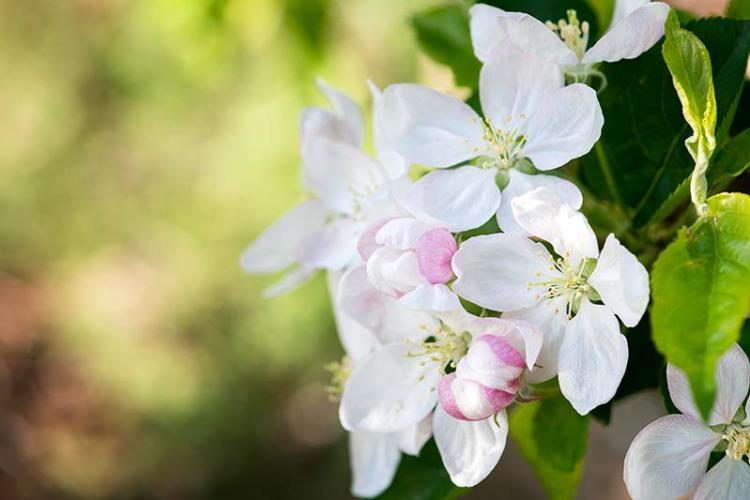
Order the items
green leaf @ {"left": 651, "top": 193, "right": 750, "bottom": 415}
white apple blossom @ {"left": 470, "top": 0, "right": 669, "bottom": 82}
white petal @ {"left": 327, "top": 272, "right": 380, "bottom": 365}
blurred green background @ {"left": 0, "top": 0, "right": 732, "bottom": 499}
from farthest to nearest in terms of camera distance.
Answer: blurred green background @ {"left": 0, "top": 0, "right": 732, "bottom": 499} → white petal @ {"left": 327, "top": 272, "right": 380, "bottom": 365} → white apple blossom @ {"left": 470, "top": 0, "right": 669, "bottom": 82} → green leaf @ {"left": 651, "top": 193, "right": 750, "bottom": 415}

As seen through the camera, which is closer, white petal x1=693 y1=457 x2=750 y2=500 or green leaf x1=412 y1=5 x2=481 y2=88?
white petal x1=693 y1=457 x2=750 y2=500

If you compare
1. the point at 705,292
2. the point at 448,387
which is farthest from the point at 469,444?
the point at 705,292

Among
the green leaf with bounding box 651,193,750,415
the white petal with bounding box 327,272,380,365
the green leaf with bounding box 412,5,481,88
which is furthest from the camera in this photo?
the green leaf with bounding box 412,5,481,88

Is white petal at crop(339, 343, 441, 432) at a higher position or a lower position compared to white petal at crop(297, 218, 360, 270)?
lower

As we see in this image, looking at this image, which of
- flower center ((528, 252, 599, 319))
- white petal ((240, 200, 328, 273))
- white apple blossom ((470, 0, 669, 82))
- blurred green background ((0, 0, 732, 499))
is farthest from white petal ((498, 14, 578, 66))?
blurred green background ((0, 0, 732, 499))

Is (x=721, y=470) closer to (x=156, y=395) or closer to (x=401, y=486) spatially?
(x=401, y=486)

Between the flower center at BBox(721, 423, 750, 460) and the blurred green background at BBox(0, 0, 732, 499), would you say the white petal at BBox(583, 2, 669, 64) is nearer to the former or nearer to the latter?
the flower center at BBox(721, 423, 750, 460)
